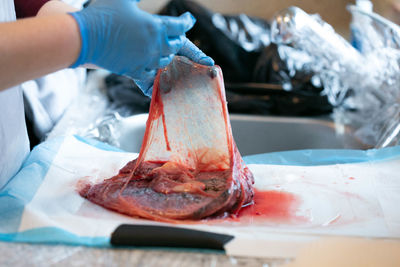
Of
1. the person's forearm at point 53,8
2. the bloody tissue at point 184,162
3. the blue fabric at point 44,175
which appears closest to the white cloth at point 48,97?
the blue fabric at point 44,175

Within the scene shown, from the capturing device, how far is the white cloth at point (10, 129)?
1152 mm

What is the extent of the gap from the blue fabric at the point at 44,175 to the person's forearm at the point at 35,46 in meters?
0.31

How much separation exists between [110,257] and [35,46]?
1.57ft

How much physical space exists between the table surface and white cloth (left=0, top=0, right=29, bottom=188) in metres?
0.30

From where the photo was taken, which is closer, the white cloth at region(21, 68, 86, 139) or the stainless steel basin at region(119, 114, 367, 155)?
the white cloth at region(21, 68, 86, 139)

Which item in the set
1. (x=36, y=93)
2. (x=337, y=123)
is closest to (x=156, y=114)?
(x=36, y=93)

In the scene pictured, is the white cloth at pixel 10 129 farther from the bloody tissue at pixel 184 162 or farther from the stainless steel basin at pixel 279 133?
the stainless steel basin at pixel 279 133

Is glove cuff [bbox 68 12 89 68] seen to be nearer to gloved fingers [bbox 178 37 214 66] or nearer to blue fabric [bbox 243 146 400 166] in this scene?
gloved fingers [bbox 178 37 214 66]

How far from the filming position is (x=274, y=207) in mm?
1183

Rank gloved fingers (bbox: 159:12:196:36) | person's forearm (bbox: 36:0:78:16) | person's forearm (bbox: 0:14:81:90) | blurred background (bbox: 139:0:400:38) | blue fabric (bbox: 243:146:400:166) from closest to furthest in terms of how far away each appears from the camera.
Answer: person's forearm (bbox: 0:14:81:90)
gloved fingers (bbox: 159:12:196:36)
person's forearm (bbox: 36:0:78:16)
blue fabric (bbox: 243:146:400:166)
blurred background (bbox: 139:0:400:38)

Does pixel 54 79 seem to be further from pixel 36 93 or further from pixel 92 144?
pixel 92 144

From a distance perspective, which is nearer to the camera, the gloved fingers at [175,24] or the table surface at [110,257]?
the table surface at [110,257]

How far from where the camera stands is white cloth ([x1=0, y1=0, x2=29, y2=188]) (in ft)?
3.78

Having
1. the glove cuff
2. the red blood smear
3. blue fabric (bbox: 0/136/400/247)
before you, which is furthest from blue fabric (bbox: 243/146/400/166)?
the glove cuff
